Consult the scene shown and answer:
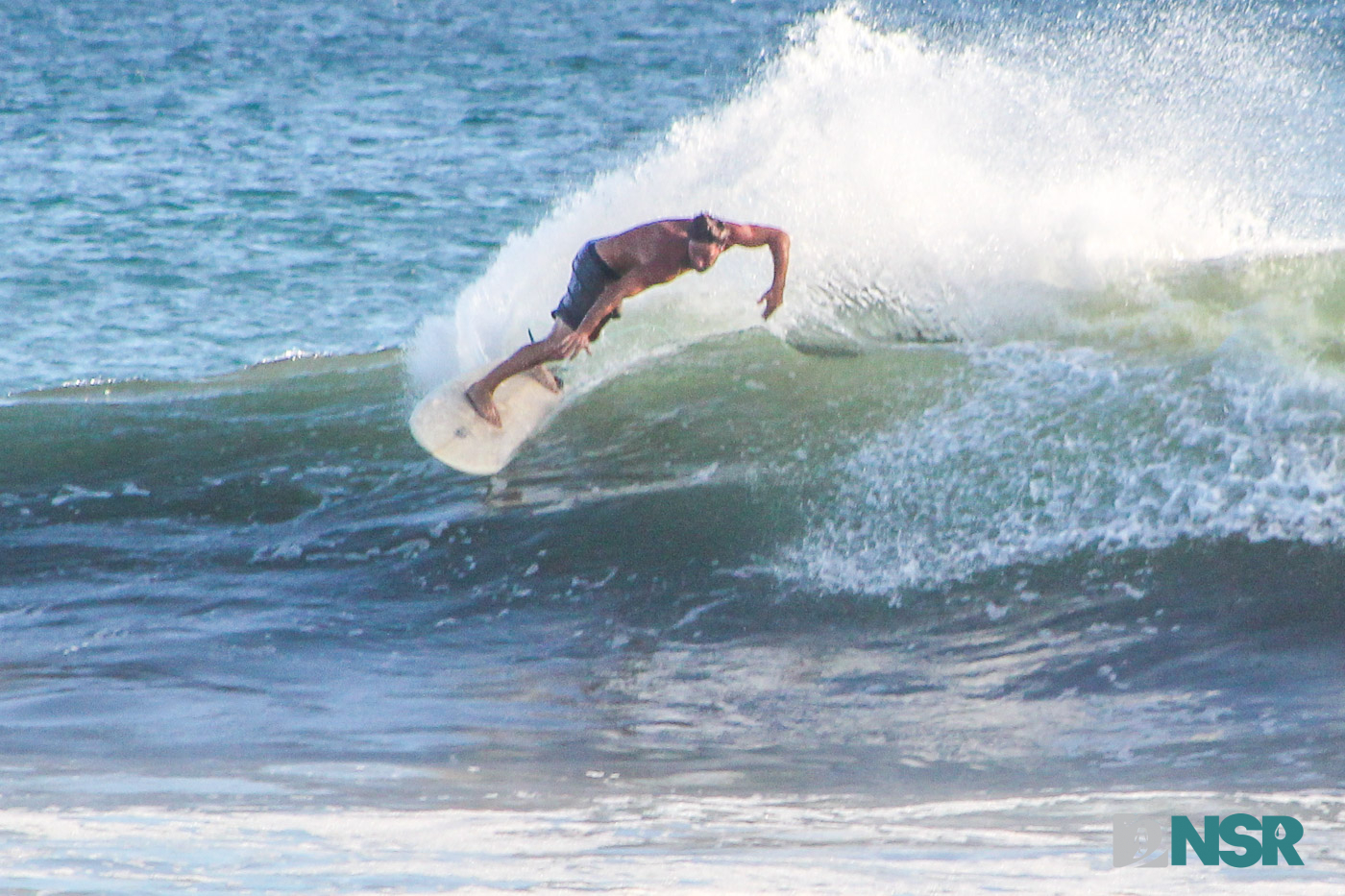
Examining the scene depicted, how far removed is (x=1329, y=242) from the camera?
29.3 feet

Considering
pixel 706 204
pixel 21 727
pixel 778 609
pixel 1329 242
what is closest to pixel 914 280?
pixel 706 204

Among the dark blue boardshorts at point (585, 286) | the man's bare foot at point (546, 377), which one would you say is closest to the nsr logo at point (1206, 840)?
the dark blue boardshorts at point (585, 286)

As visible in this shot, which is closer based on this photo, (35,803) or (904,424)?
(35,803)

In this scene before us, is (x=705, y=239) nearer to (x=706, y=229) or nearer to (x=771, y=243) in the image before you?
(x=706, y=229)

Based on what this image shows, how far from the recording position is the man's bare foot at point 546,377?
8234 mm

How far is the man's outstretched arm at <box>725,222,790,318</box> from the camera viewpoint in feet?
23.3

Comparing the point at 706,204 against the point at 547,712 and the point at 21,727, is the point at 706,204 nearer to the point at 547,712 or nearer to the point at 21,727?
the point at 547,712

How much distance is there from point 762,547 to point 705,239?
1466 millimetres

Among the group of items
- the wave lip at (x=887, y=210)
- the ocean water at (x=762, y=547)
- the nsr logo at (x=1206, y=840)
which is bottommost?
the nsr logo at (x=1206, y=840)

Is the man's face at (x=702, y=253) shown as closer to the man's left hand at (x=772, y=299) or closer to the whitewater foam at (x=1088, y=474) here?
the man's left hand at (x=772, y=299)

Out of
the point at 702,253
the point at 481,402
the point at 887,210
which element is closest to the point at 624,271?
the point at 702,253

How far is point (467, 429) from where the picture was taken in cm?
782

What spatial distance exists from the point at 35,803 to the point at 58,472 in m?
4.43

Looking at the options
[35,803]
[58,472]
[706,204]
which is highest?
[706,204]
